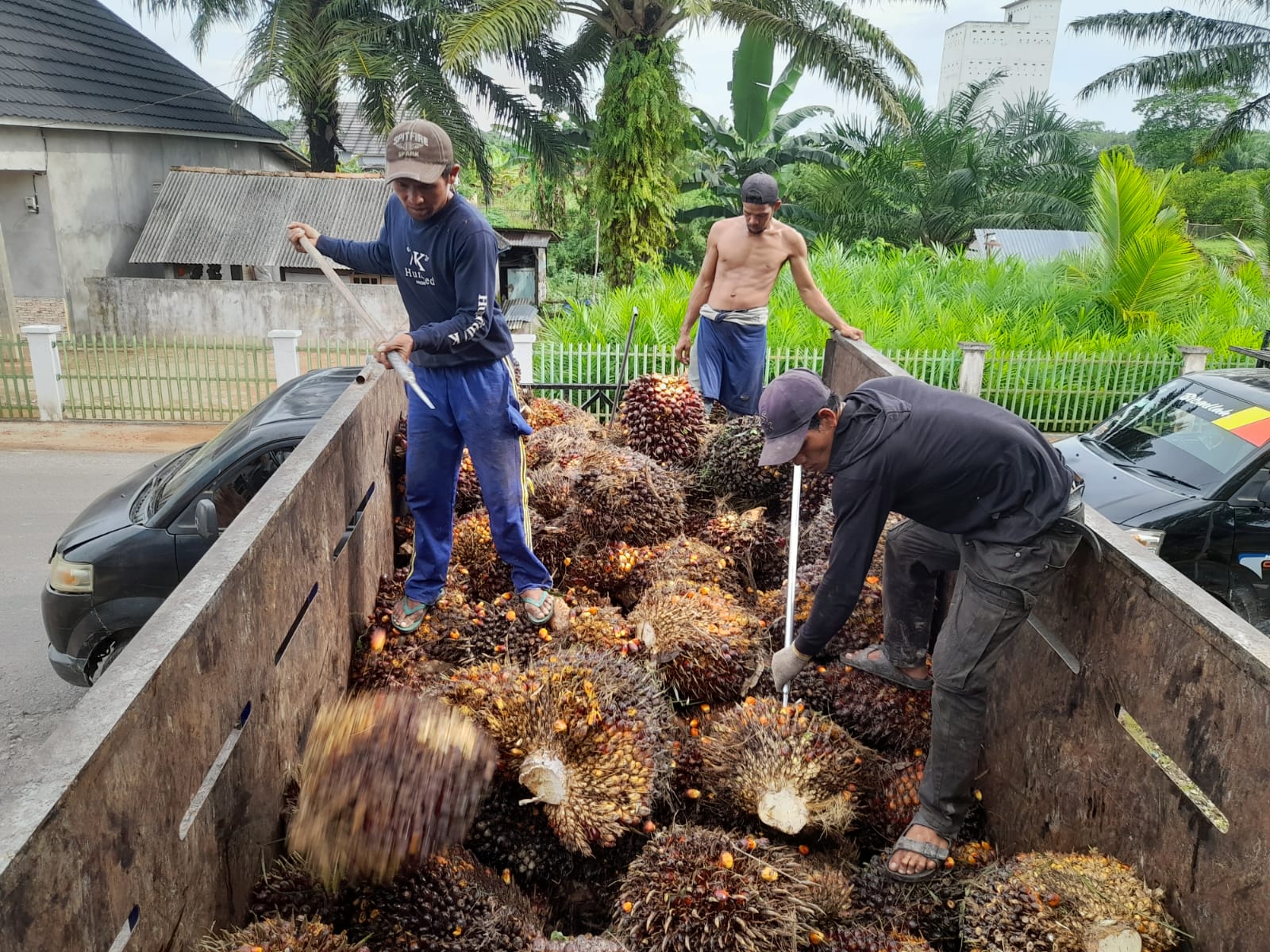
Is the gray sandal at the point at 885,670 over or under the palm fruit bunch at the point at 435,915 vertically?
over

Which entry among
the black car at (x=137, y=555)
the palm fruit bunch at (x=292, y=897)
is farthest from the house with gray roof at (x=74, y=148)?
the palm fruit bunch at (x=292, y=897)

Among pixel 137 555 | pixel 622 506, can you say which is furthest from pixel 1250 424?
pixel 137 555

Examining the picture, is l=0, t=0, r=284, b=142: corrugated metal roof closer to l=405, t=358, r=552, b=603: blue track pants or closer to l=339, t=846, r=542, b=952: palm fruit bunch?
l=405, t=358, r=552, b=603: blue track pants

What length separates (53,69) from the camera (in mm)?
17625

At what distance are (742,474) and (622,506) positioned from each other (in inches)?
35.7

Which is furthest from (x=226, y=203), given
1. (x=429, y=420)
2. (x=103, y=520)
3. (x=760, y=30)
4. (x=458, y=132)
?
(x=429, y=420)

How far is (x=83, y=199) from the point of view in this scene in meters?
17.7

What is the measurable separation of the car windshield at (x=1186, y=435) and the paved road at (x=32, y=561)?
21.6 feet

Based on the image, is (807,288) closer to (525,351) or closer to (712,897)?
(712,897)

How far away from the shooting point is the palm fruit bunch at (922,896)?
2.95 meters

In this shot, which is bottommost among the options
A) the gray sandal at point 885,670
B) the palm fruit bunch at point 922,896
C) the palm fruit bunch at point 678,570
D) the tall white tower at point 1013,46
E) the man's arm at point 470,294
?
the palm fruit bunch at point 922,896

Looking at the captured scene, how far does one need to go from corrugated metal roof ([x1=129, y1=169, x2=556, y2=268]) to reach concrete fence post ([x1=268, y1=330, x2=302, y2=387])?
6616 millimetres

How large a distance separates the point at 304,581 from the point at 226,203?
1784 cm

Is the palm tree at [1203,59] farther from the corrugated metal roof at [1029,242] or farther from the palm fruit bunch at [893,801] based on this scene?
the palm fruit bunch at [893,801]
